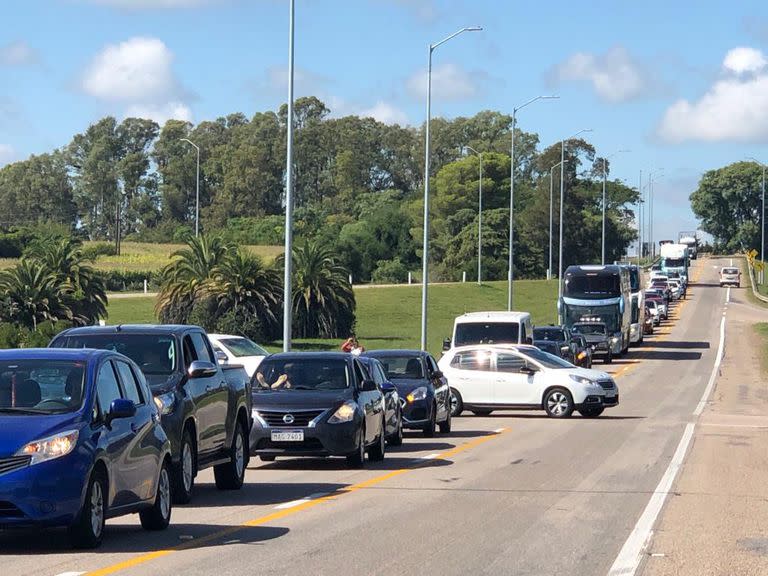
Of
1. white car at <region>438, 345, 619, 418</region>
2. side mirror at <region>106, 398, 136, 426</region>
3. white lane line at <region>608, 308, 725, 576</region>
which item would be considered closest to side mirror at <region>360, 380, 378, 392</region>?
white lane line at <region>608, 308, 725, 576</region>

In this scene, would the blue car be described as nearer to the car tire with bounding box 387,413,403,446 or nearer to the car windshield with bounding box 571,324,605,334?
the car tire with bounding box 387,413,403,446

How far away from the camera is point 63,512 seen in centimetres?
1118

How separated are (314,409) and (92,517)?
8547 mm

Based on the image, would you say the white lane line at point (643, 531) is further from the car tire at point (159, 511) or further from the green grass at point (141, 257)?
the green grass at point (141, 257)

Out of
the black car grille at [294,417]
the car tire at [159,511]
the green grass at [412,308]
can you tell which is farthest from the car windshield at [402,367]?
the green grass at [412,308]

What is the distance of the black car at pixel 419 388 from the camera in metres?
26.4

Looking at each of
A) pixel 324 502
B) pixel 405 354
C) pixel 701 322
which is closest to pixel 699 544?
pixel 324 502

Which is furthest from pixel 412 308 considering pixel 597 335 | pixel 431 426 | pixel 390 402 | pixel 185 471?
pixel 185 471

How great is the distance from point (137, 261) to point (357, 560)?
104252 mm

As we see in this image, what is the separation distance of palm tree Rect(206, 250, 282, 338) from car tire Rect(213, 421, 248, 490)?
44892 mm

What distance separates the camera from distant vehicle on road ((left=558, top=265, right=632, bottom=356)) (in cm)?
5991

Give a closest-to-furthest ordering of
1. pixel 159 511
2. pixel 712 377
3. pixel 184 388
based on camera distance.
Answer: pixel 159 511 < pixel 184 388 < pixel 712 377

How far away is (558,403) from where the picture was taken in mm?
32438

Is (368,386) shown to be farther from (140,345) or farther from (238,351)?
(238,351)
